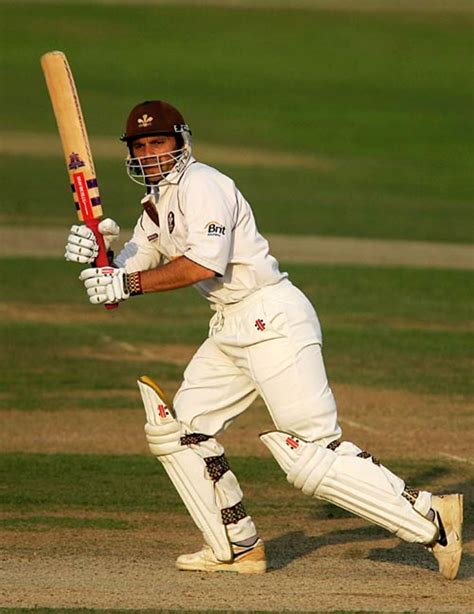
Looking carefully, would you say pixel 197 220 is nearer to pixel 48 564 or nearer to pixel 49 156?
pixel 48 564

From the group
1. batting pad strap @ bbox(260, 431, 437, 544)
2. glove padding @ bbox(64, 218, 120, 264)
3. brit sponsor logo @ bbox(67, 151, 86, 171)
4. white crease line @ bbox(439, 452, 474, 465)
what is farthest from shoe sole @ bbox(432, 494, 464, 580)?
white crease line @ bbox(439, 452, 474, 465)

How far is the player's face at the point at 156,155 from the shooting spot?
732cm

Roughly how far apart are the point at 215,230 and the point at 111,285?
0.54 metres

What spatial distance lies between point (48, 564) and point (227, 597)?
3.52 ft

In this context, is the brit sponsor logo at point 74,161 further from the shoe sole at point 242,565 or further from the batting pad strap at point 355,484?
the shoe sole at point 242,565

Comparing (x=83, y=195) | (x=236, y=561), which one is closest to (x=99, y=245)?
(x=83, y=195)

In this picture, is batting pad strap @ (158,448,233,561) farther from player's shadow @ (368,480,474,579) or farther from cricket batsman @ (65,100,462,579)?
player's shadow @ (368,480,474,579)

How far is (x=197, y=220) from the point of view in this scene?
23.4ft

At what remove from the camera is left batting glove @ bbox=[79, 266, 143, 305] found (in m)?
7.17

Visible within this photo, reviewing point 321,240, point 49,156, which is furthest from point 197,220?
point 49,156

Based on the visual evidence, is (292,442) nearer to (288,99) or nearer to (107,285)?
(107,285)

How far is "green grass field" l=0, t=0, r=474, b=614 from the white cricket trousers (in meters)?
0.97

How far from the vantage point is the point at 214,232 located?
23.2ft

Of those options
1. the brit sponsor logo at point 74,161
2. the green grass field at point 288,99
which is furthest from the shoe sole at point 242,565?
the green grass field at point 288,99
